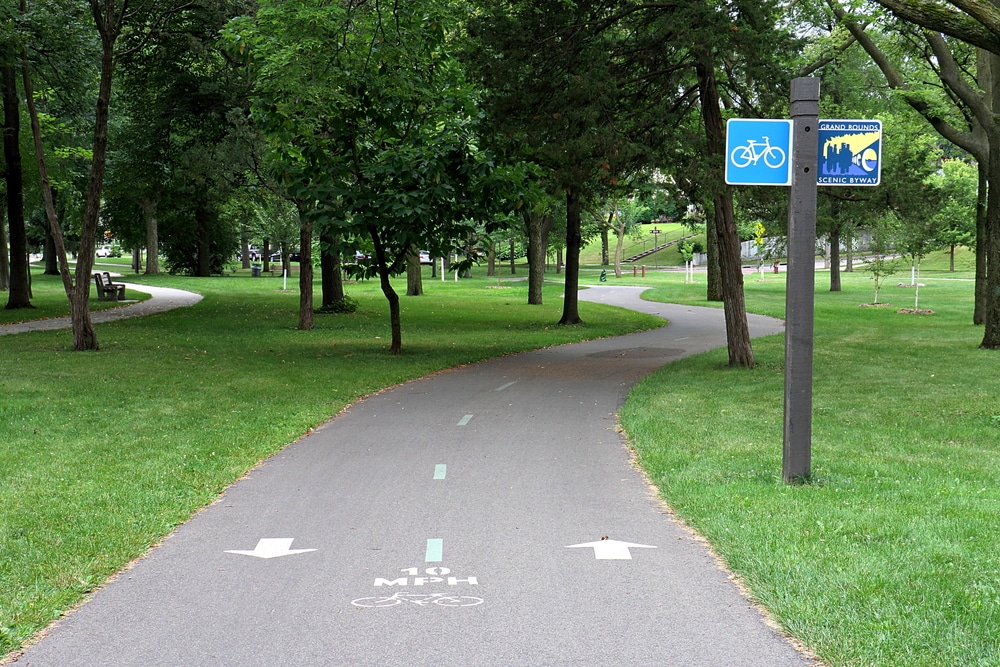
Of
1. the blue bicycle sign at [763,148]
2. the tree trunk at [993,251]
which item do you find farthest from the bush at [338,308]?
the blue bicycle sign at [763,148]

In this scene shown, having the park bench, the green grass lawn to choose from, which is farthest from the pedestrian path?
the green grass lawn

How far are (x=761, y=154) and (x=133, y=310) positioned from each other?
2632 centimetres

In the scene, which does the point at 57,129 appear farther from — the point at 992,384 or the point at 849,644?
the point at 849,644

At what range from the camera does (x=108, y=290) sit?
111ft

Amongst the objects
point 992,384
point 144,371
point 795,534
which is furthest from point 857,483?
point 144,371

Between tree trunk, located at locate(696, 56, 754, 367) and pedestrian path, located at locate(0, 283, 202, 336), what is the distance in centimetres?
1585

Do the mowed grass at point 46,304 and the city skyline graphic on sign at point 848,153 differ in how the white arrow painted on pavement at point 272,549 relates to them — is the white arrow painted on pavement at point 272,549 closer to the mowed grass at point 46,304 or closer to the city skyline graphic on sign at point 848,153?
the city skyline graphic on sign at point 848,153

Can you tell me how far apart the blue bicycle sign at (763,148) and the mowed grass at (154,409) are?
4964 millimetres

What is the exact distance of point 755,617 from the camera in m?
4.73

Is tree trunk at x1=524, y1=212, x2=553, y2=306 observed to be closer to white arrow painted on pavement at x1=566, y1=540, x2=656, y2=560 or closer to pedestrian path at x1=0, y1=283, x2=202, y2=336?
pedestrian path at x1=0, y1=283, x2=202, y2=336

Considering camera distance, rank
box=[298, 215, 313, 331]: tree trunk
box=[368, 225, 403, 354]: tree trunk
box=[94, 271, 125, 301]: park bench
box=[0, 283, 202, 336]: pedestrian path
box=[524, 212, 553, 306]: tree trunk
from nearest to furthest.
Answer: box=[368, 225, 403, 354]: tree trunk
box=[0, 283, 202, 336]: pedestrian path
box=[298, 215, 313, 331]: tree trunk
box=[94, 271, 125, 301]: park bench
box=[524, 212, 553, 306]: tree trunk

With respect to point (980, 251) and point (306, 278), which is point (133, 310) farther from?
point (980, 251)

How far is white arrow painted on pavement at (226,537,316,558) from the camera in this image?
588cm

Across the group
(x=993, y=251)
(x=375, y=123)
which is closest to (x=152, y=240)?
(x=375, y=123)
